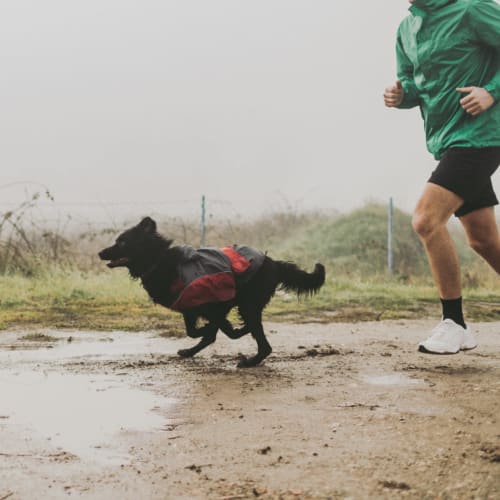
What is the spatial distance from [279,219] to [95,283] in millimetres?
8279

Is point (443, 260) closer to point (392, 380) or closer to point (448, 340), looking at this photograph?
point (448, 340)

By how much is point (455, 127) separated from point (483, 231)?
2.26ft

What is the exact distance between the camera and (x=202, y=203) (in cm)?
1438

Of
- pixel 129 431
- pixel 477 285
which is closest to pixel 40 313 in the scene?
pixel 129 431

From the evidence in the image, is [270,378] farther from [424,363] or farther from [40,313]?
[40,313]

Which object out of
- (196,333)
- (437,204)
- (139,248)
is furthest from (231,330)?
(437,204)

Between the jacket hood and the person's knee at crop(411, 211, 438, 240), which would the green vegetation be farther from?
the jacket hood

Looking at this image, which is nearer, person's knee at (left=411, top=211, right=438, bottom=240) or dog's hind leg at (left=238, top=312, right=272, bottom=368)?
person's knee at (left=411, top=211, right=438, bottom=240)

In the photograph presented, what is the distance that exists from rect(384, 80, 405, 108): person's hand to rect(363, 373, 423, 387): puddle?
72.2 inches

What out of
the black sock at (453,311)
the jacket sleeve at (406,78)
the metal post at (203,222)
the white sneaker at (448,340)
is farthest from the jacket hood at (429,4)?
the metal post at (203,222)

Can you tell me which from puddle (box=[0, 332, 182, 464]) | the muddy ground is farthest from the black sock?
puddle (box=[0, 332, 182, 464])

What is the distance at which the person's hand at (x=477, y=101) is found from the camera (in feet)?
14.5

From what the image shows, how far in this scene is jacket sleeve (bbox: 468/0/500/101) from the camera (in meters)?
4.50

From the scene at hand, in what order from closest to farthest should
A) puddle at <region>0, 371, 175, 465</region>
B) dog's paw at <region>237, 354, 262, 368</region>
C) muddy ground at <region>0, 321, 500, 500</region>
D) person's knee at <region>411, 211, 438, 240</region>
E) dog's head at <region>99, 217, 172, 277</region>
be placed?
muddy ground at <region>0, 321, 500, 500</region>
puddle at <region>0, 371, 175, 465</region>
person's knee at <region>411, 211, 438, 240</region>
dog's paw at <region>237, 354, 262, 368</region>
dog's head at <region>99, 217, 172, 277</region>
